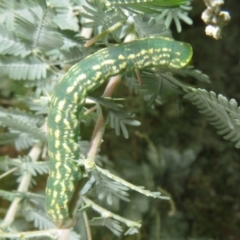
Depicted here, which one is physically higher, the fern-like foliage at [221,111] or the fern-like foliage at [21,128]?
the fern-like foliage at [221,111]

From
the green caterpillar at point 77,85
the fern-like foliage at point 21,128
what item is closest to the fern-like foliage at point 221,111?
the green caterpillar at point 77,85

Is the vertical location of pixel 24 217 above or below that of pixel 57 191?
below

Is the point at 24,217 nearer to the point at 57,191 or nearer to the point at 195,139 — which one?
the point at 57,191

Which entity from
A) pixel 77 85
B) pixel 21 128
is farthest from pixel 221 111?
pixel 21 128

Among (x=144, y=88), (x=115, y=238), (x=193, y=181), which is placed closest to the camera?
(x=144, y=88)

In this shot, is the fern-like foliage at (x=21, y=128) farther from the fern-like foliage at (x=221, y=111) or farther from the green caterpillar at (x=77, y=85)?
the fern-like foliage at (x=221, y=111)

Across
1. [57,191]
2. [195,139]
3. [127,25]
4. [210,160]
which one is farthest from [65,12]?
[210,160]

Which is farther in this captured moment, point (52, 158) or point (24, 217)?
point (24, 217)
